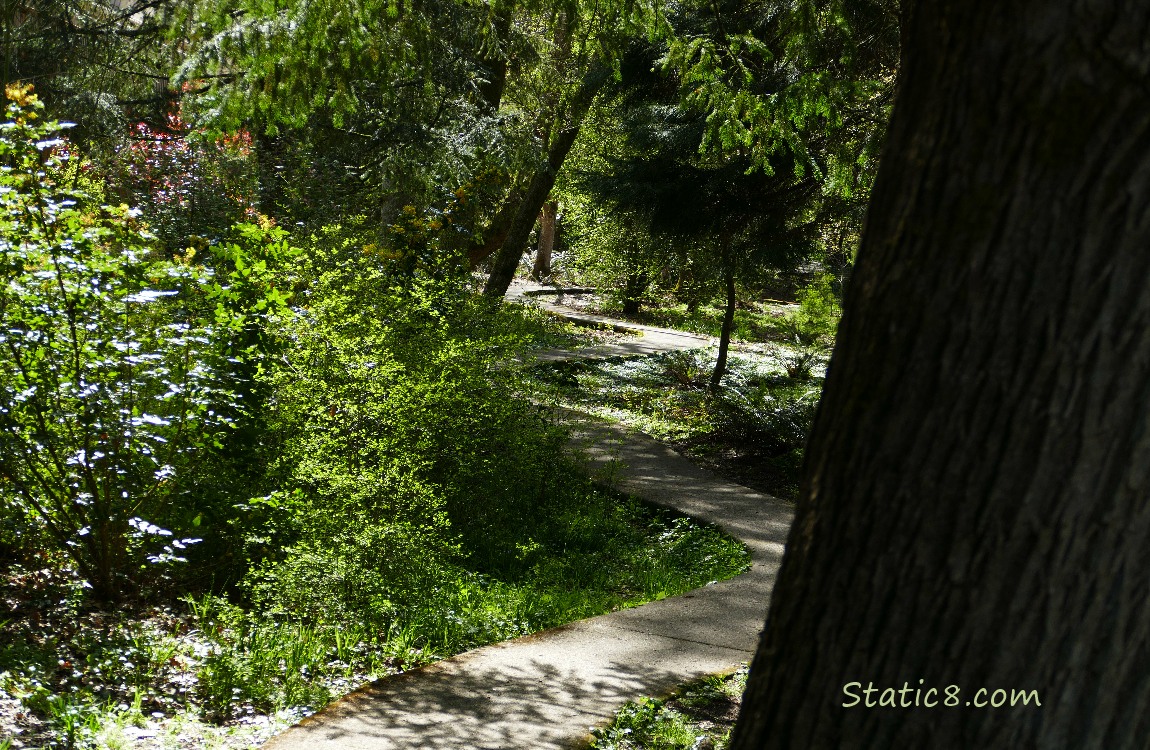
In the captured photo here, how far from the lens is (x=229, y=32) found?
18.9ft

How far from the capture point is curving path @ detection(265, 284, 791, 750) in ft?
12.5

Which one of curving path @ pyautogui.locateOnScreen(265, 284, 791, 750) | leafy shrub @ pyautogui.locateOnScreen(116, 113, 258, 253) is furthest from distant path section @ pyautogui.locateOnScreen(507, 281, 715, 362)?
curving path @ pyautogui.locateOnScreen(265, 284, 791, 750)

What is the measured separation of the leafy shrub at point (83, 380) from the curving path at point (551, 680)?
4.70ft

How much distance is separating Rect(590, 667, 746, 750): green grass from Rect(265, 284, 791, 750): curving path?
0.08m

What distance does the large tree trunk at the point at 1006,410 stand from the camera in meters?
1.62

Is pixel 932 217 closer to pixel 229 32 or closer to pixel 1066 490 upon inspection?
pixel 1066 490

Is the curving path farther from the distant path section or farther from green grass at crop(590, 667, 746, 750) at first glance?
the distant path section

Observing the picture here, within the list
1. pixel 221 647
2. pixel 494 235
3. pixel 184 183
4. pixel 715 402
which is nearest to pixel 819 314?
pixel 494 235

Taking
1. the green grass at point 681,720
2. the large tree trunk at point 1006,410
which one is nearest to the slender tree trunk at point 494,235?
the green grass at point 681,720

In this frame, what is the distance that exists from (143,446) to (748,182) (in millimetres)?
9005

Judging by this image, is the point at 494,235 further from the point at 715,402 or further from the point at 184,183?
the point at 715,402

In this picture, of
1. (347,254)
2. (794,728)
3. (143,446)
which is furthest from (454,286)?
(794,728)

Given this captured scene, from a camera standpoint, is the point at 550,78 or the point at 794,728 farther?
the point at 550,78

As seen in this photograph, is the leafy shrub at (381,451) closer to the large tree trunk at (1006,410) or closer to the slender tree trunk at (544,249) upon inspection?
the large tree trunk at (1006,410)
